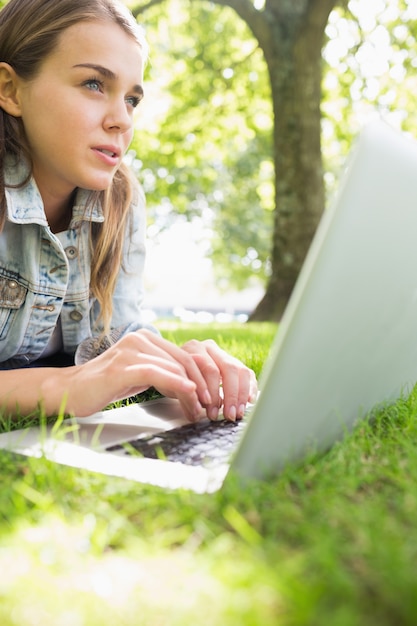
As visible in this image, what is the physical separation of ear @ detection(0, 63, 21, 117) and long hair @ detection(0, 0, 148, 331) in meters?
0.02

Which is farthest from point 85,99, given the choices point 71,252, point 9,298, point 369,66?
point 369,66

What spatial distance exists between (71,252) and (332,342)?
126cm

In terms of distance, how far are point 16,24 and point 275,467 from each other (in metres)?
1.56

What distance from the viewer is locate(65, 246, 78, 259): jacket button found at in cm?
200

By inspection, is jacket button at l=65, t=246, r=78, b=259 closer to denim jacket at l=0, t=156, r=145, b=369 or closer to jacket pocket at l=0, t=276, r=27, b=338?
denim jacket at l=0, t=156, r=145, b=369

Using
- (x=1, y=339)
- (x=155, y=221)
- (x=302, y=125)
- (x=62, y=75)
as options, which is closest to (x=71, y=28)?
(x=62, y=75)

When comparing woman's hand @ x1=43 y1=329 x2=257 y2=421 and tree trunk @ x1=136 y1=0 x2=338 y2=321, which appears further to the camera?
tree trunk @ x1=136 y1=0 x2=338 y2=321

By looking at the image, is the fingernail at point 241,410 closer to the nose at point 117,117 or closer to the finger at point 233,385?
the finger at point 233,385

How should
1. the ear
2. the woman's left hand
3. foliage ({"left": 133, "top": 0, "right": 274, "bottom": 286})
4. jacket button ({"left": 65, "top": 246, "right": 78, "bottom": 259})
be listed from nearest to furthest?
the woman's left hand
the ear
jacket button ({"left": 65, "top": 246, "right": 78, "bottom": 259})
foliage ({"left": 133, "top": 0, "right": 274, "bottom": 286})

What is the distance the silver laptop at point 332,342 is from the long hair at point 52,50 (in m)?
0.87

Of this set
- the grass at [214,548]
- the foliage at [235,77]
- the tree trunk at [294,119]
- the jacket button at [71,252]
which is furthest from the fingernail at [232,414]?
the foliage at [235,77]

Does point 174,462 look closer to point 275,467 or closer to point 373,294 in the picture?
point 275,467

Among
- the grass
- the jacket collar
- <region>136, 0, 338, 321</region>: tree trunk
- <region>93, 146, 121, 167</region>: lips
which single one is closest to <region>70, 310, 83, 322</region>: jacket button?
the jacket collar

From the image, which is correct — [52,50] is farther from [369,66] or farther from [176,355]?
[369,66]
